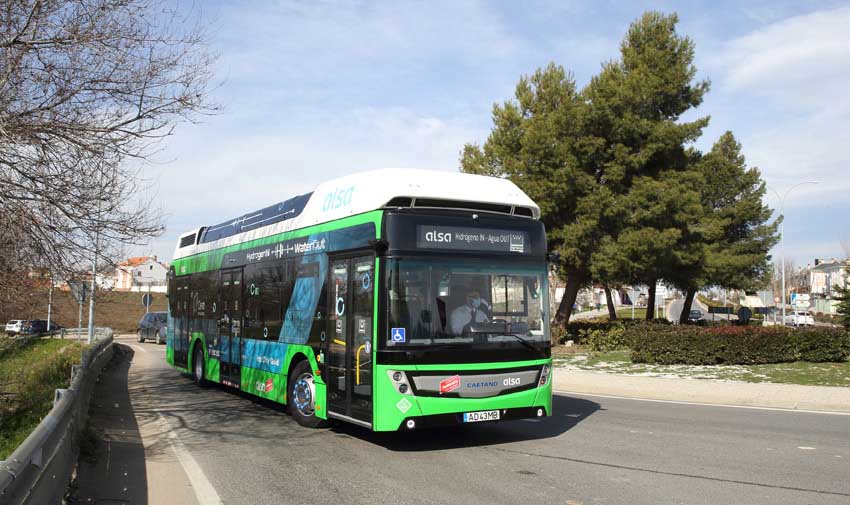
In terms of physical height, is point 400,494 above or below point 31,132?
below

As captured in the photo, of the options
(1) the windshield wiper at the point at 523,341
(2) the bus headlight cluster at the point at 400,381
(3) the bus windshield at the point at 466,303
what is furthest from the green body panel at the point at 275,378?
(1) the windshield wiper at the point at 523,341

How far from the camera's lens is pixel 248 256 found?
13266 mm

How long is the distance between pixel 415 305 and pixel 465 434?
2660 millimetres

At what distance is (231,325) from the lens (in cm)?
1367

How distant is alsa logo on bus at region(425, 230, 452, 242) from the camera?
877cm

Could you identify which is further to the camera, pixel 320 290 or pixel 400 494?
pixel 320 290

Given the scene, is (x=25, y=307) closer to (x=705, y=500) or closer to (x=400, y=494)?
(x=400, y=494)

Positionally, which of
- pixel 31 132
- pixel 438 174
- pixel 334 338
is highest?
pixel 31 132

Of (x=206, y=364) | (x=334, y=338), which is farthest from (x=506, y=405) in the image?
(x=206, y=364)

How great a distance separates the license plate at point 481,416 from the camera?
8.67 metres

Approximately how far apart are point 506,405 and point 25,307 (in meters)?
12.1

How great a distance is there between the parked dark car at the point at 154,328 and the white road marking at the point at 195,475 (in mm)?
31300

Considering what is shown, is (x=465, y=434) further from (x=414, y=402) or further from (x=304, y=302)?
(x=304, y=302)

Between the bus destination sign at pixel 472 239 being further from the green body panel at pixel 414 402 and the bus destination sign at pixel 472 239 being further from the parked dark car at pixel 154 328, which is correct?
the parked dark car at pixel 154 328
